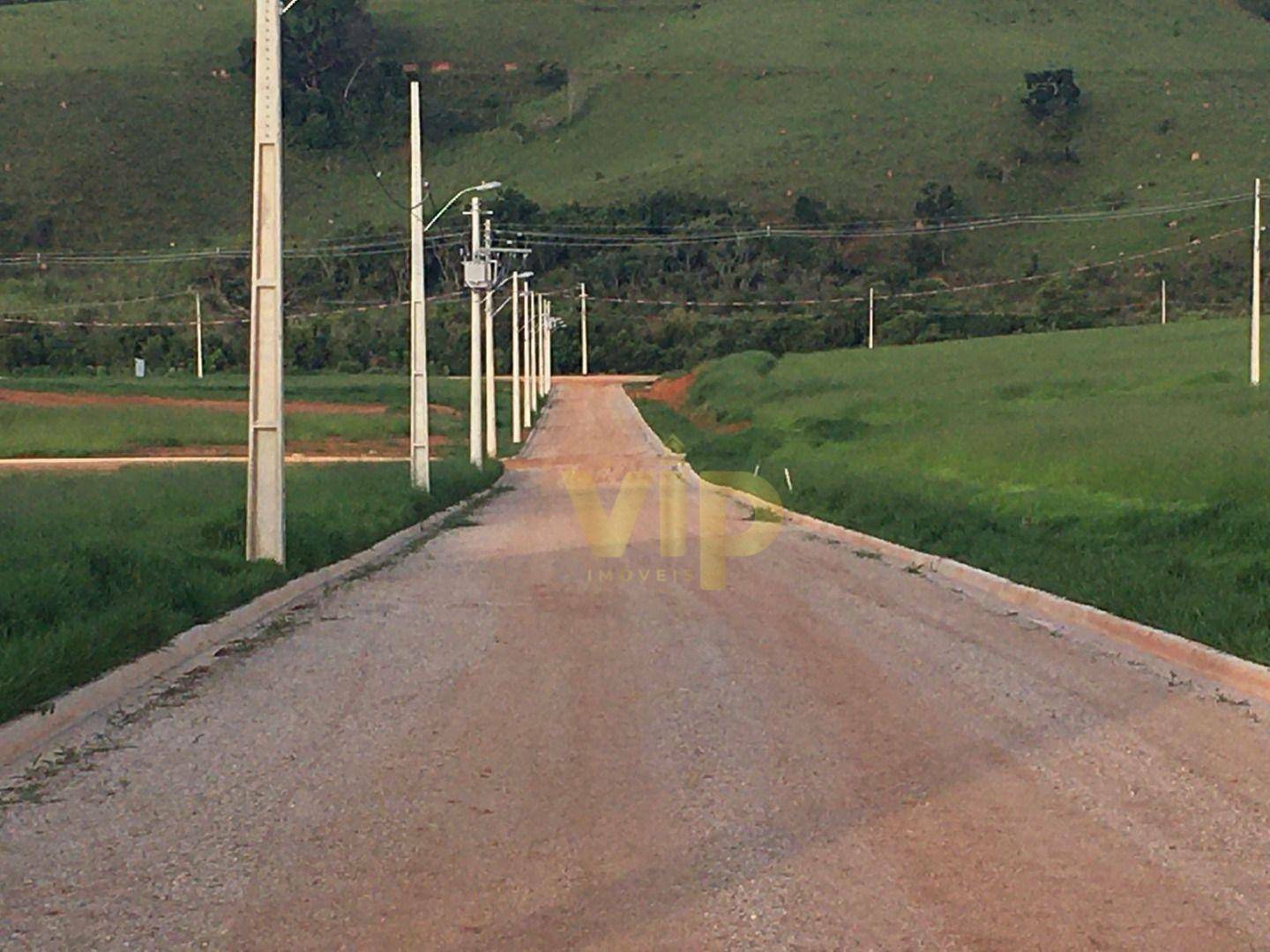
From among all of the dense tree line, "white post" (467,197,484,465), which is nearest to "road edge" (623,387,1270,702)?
"white post" (467,197,484,465)

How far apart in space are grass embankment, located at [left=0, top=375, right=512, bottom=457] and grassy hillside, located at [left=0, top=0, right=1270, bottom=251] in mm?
38812

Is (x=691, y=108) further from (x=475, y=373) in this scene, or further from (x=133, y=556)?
(x=133, y=556)

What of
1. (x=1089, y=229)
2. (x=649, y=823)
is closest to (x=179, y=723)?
(x=649, y=823)

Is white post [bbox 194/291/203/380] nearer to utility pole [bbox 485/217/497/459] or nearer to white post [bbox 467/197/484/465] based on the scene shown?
utility pole [bbox 485/217/497/459]

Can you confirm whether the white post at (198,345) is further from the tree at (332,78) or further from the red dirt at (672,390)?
the tree at (332,78)

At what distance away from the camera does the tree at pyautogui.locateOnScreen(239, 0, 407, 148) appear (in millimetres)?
143000

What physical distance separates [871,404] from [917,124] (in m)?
94.0

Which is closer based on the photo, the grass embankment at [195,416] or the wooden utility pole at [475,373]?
the wooden utility pole at [475,373]

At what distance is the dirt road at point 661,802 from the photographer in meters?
6.75

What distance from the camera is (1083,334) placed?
88.0 meters

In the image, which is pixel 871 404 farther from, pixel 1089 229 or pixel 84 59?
pixel 84 59

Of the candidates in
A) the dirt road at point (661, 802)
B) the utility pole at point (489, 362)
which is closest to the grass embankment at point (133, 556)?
the dirt road at point (661, 802)

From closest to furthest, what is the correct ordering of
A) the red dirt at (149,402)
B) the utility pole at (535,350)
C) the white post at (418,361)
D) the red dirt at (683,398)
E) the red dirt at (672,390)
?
1. the white post at (418,361)
2. the red dirt at (683,398)
3. the red dirt at (149,402)
4. the utility pole at (535,350)
5. the red dirt at (672,390)

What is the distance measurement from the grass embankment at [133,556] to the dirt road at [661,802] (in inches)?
29.8
